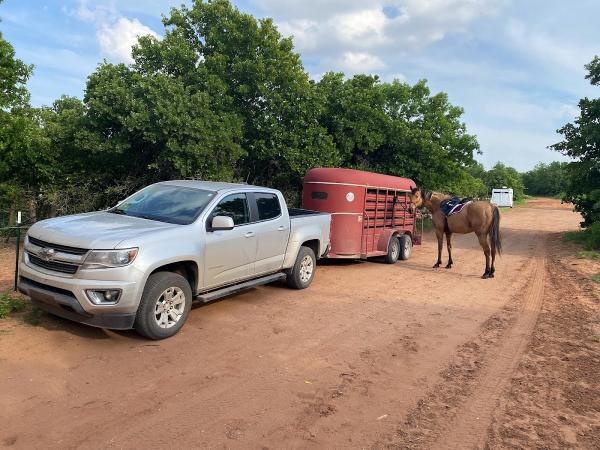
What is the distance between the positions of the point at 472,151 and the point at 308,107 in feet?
24.4

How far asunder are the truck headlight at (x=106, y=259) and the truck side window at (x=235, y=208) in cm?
156

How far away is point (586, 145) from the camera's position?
18.6 meters

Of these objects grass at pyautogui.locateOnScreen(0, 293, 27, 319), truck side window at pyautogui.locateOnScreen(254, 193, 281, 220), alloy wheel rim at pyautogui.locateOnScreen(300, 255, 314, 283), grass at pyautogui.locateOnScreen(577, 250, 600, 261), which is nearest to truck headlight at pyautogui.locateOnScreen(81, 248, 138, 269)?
grass at pyautogui.locateOnScreen(0, 293, 27, 319)

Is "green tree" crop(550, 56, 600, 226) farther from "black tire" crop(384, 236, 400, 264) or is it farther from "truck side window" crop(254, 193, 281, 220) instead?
"truck side window" crop(254, 193, 281, 220)

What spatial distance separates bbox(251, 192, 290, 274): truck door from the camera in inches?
280

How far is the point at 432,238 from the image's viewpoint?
63.8 ft

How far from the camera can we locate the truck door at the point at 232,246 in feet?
19.9

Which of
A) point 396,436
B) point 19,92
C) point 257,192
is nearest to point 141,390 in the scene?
point 396,436

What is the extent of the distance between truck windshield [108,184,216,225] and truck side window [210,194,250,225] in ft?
0.62

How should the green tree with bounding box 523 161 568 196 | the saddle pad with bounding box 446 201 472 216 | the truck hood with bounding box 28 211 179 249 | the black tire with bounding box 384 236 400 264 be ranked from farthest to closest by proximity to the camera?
the green tree with bounding box 523 161 568 196 < the black tire with bounding box 384 236 400 264 < the saddle pad with bounding box 446 201 472 216 < the truck hood with bounding box 28 211 179 249

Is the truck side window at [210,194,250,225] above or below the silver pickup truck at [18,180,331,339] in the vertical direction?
above

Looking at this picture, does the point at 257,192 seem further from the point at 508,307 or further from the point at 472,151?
the point at 472,151

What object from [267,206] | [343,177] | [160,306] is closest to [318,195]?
[343,177]

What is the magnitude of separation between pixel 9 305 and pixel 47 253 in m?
1.52
